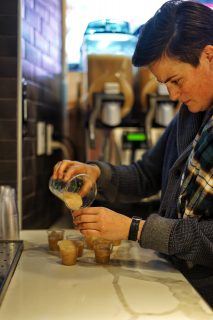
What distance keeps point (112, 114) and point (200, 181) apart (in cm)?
113

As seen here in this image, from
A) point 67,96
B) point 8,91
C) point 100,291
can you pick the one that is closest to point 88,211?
point 100,291

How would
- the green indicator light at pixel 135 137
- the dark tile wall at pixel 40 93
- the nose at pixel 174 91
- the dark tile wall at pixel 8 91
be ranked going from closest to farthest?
the nose at pixel 174 91 → the dark tile wall at pixel 8 91 → the dark tile wall at pixel 40 93 → the green indicator light at pixel 135 137

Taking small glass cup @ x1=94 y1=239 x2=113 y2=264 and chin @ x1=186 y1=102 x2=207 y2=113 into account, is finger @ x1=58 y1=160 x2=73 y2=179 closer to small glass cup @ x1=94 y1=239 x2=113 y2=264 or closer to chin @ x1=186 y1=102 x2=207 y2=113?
small glass cup @ x1=94 y1=239 x2=113 y2=264

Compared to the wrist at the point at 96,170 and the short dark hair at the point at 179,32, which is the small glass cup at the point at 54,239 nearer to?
the wrist at the point at 96,170

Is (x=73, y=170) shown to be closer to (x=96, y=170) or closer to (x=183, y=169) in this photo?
(x=96, y=170)

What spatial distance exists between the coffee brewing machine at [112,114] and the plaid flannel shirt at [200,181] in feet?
3.26

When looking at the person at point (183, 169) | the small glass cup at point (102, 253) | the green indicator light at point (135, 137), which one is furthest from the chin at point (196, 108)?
the green indicator light at point (135, 137)

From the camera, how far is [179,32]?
120 cm

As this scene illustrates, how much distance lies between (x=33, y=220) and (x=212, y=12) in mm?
1319

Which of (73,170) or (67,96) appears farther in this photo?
(67,96)

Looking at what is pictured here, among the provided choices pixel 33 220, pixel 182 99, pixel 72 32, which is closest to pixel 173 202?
pixel 182 99

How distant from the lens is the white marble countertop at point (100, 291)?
88cm

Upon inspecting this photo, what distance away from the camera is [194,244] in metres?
1.11

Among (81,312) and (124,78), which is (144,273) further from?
(124,78)
